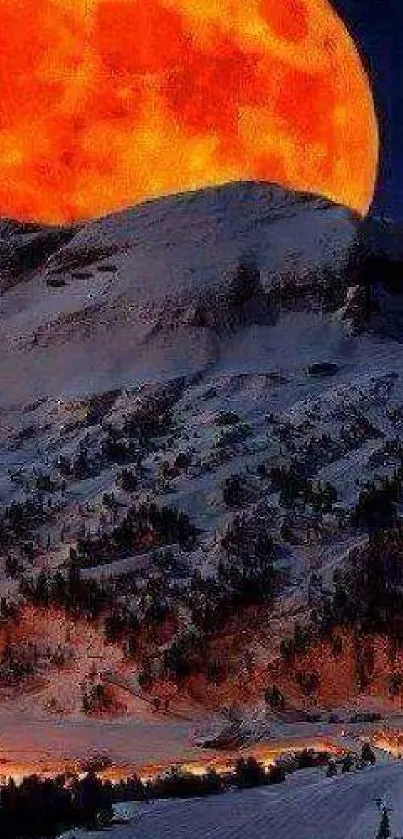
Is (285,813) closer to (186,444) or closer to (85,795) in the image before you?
(85,795)

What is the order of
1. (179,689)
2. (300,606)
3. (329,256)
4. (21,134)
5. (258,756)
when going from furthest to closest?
(21,134) → (329,256) → (300,606) → (179,689) → (258,756)

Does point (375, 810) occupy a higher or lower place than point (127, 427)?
higher

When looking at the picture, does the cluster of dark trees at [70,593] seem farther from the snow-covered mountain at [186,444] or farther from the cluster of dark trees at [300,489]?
the cluster of dark trees at [300,489]

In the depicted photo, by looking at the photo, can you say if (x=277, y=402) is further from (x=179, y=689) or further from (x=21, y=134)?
(x=21, y=134)

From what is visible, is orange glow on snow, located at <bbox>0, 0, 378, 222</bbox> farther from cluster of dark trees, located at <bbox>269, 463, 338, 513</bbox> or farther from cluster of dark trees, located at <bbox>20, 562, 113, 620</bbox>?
cluster of dark trees, located at <bbox>20, 562, 113, 620</bbox>

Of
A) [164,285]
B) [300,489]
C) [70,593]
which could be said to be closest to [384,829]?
[70,593]

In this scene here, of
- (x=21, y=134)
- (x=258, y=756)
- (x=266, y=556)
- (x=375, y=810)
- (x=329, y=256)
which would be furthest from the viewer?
(x=21, y=134)

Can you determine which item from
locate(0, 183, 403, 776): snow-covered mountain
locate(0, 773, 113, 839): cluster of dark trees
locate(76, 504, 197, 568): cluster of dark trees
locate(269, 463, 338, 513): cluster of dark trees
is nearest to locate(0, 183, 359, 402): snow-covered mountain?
locate(0, 183, 403, 776): snow-covered mountain

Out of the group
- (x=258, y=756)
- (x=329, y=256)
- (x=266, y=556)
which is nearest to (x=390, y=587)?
(x=266, y=556)
